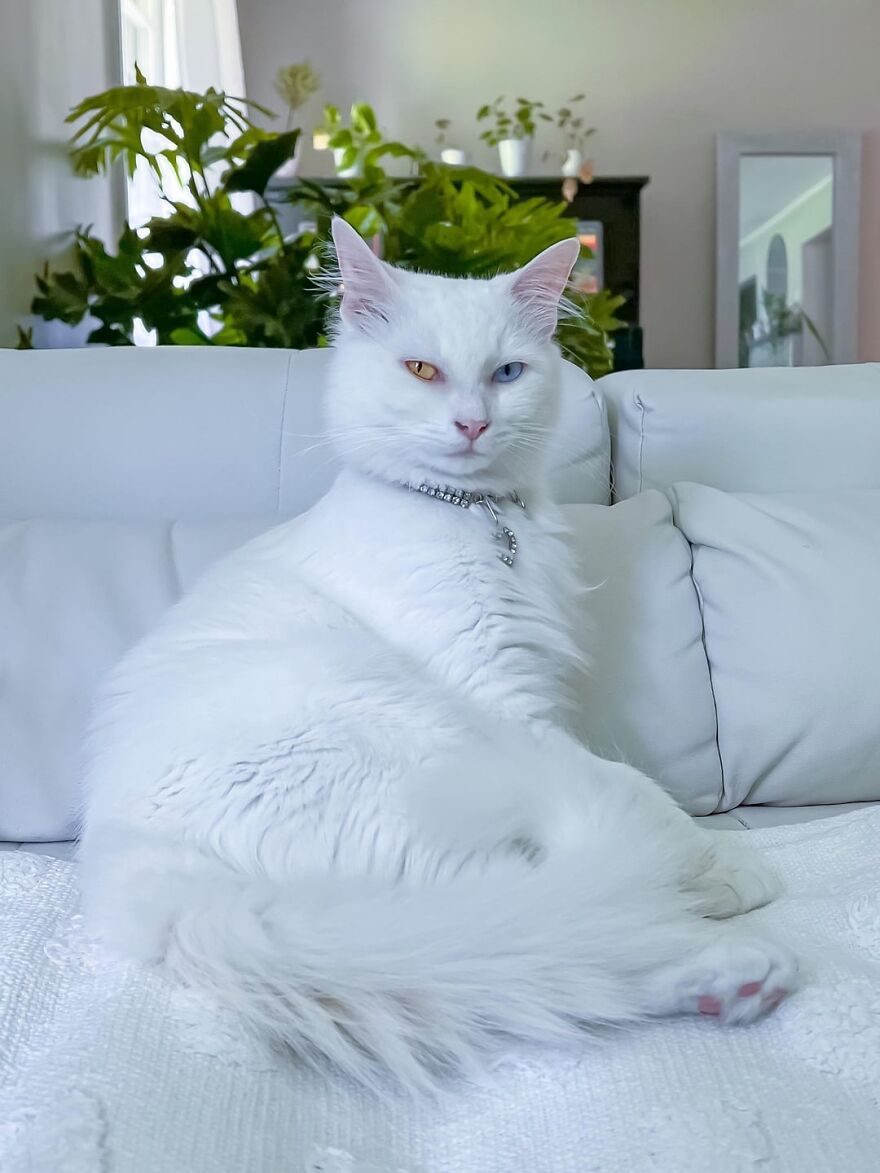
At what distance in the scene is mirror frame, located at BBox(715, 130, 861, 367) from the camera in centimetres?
488

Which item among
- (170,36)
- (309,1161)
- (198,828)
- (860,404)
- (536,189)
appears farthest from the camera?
(536,189)

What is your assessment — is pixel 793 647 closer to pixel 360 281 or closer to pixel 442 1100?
pixel 360 281

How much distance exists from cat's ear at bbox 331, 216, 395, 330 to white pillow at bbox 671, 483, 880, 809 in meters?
0.55

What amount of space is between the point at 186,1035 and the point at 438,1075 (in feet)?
0.63

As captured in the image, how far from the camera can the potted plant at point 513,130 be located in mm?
4562

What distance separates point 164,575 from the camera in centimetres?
142

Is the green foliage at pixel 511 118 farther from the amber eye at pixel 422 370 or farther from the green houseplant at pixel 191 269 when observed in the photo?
the amber eye at pixel 422 370

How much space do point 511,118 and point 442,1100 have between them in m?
4.79

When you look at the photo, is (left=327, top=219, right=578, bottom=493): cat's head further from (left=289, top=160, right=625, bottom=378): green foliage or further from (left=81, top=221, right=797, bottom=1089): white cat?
(left=289, top=160, right=625, bottom=378): green foliage

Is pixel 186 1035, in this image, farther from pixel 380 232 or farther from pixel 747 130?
pixel 747 130

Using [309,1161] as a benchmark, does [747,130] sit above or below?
above

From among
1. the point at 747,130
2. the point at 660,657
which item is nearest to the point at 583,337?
the point at 660,657

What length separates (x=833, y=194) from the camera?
193 inches

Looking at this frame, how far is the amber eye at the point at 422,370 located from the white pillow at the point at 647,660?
36 centimetres
